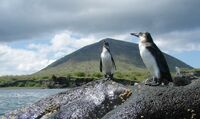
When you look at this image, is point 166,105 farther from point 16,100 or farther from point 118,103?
point 16,100

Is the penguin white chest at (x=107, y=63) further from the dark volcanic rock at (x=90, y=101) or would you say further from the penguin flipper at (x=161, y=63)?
the penguin flipper at (x=161, y=63)

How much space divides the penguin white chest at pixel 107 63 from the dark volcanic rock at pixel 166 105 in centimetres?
1127

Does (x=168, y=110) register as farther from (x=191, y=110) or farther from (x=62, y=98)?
(x=62, y=98)

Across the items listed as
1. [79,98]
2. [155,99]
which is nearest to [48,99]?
[79,98]

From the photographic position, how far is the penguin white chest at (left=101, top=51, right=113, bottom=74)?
28.6 metres

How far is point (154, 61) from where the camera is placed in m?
19.7

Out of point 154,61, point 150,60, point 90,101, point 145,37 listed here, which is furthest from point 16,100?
point 154,61

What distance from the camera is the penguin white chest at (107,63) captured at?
93.9 ft

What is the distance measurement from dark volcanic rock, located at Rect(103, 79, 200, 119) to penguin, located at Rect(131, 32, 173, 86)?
6.10 feet

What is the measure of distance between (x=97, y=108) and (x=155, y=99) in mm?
4653

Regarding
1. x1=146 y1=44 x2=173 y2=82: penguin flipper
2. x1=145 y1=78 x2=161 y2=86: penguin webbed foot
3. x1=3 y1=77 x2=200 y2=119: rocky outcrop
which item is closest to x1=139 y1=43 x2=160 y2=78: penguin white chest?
x1=146 y1=44 x2=173 y2=82: penguin flipper

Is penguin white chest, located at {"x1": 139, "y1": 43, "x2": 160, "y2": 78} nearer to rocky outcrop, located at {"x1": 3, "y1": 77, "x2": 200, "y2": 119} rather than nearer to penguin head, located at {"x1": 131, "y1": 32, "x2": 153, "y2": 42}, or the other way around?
penguin head, located at {"x1": 131, "y1": 32, "x2": 153, "y2": 42}

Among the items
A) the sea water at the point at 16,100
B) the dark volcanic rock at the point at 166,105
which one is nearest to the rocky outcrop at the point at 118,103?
the dark volcanic rock at the point at 166,105

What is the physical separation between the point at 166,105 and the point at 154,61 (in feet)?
10.1
